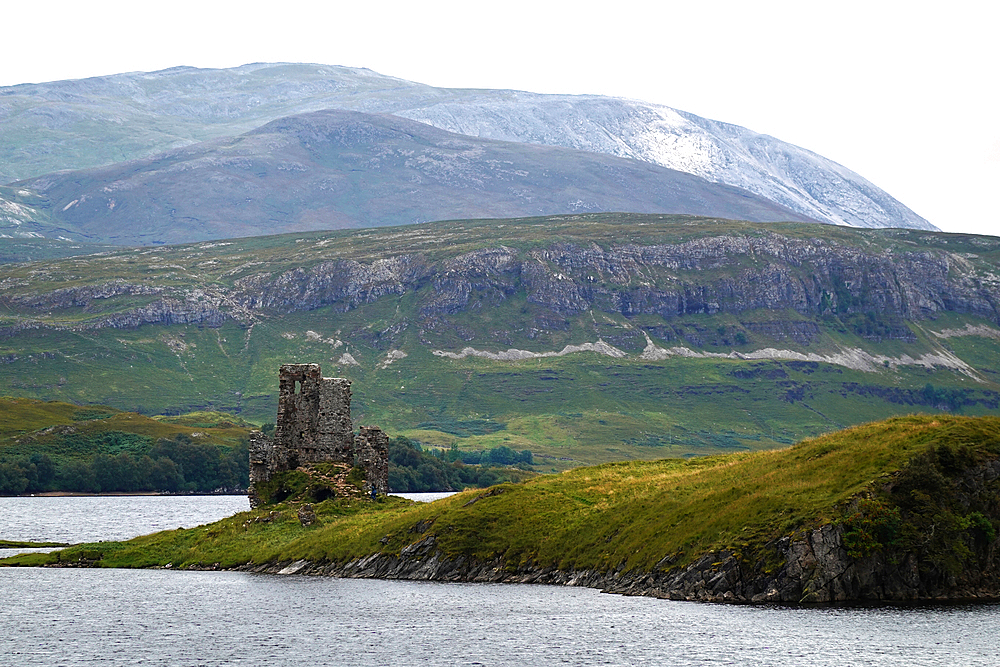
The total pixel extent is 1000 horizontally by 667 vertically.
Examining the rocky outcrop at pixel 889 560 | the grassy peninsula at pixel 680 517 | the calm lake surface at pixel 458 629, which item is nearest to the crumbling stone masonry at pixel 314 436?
the grassy peninsula at pixel 680 517

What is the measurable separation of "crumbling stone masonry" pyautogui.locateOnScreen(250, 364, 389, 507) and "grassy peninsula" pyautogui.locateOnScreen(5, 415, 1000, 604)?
3.49 m

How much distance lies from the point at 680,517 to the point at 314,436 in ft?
124

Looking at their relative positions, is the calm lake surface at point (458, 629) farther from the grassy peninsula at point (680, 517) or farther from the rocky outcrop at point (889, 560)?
the grassy peninsula at point (680, 517)

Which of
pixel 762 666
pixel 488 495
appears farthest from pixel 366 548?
pixel 762 666

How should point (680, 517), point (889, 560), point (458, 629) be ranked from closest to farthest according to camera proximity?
point (458, 629) < point (889, 560) < point (680, 517)

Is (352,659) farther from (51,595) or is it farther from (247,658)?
(51,595)

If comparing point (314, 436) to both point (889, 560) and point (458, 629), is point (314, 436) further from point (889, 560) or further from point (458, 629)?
point (889, 560)

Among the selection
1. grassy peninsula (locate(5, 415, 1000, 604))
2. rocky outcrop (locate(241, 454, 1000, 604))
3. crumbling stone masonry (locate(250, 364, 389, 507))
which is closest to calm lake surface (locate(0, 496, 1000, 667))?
rocky outcrop (locate(241, 454, 1000, 604))

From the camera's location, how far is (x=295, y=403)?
11019 centimetres

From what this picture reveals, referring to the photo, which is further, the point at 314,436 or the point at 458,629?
the point at 314,436

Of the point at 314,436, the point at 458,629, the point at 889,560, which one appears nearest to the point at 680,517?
the point at 889,560

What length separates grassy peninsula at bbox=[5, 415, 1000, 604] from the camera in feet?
249

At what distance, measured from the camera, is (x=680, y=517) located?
3337 inches

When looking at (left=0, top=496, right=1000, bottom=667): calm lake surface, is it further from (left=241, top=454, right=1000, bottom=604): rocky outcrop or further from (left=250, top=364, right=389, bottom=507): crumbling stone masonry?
(left=250, top=364, right=389, bottom=507): crumbling stone masonry
